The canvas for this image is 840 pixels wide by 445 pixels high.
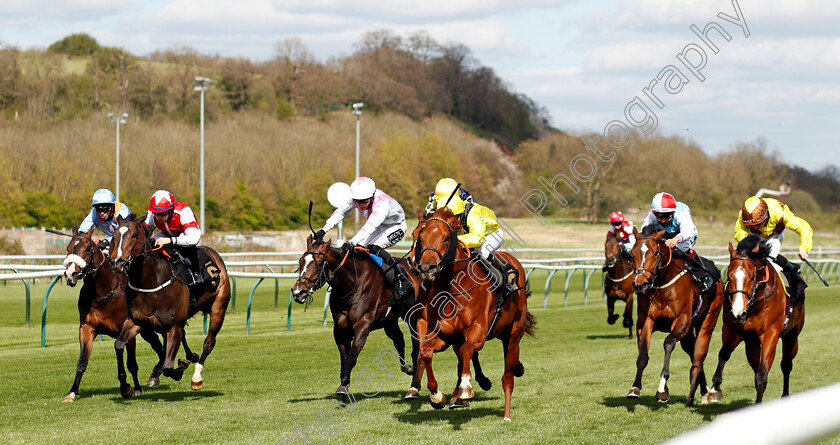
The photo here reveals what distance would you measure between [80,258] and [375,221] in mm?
2236

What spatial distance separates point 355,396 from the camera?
686 centimetres

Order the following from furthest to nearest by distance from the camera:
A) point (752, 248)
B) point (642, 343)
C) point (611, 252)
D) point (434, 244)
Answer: point (611, 252), point (642, 343), point (752, 248), point (434, 244)

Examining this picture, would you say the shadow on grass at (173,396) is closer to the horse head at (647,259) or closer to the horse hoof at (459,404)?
the horse hoof at (459,404)

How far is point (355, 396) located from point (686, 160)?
31487 mm

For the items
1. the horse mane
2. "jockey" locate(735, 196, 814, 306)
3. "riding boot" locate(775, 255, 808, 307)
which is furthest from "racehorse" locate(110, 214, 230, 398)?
"riding boot" locate(775, 255, 808, 307)

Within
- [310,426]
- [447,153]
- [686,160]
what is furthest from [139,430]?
[447,153]

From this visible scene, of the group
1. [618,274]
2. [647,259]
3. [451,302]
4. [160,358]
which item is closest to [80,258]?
[160,358]

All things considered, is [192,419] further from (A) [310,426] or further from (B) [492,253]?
(B) [492,253]

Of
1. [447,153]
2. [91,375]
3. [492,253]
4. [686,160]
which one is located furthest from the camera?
[447,153]

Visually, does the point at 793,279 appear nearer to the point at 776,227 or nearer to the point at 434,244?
the point at 776,227

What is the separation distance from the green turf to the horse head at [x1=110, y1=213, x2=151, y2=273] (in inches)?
40.4

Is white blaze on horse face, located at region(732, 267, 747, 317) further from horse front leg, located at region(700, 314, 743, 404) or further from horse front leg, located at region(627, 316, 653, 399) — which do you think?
horse front leg, located at region(627, 316, 653, 399)

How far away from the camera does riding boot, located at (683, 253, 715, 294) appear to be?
701cm

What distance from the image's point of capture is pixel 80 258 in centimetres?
648
